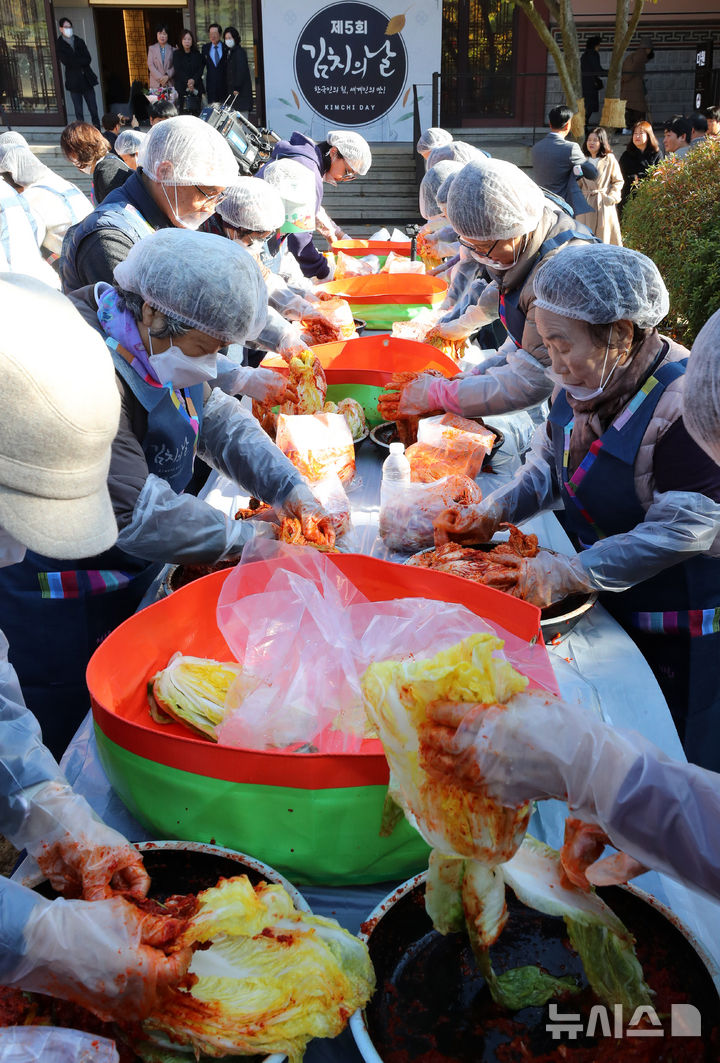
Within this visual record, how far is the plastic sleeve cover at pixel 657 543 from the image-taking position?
2141mm

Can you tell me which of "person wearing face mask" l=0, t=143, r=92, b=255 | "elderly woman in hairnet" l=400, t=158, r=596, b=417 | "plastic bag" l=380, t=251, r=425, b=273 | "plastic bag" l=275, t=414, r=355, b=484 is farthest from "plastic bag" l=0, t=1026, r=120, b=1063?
"person wearing face mask" l=0, t=143, r=92, b=255

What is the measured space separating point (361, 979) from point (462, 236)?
2.88 meters

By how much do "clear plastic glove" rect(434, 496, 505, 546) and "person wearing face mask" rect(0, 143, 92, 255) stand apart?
544cm

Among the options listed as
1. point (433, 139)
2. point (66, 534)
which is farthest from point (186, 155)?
point (433, 139)

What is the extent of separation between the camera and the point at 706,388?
1.29 m

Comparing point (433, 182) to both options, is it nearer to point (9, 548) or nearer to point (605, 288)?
→ point (605, 288)

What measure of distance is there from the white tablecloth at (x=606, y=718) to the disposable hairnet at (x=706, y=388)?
0.79 meters

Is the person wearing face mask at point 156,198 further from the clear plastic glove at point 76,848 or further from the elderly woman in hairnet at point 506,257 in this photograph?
the clear plastic glove at point 76,848

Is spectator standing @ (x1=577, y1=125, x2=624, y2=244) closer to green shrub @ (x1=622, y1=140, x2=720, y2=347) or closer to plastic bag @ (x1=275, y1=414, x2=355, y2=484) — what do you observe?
green shrub @ (x1=622, y1=140, x2=720, y2=347)

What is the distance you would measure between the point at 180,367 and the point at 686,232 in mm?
6245

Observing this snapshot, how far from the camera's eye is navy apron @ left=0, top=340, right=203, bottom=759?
7.61ft

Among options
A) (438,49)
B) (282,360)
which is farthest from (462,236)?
(438,49)

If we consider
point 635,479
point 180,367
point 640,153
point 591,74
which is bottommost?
point 635,479

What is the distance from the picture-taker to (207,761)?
4.52 feet
